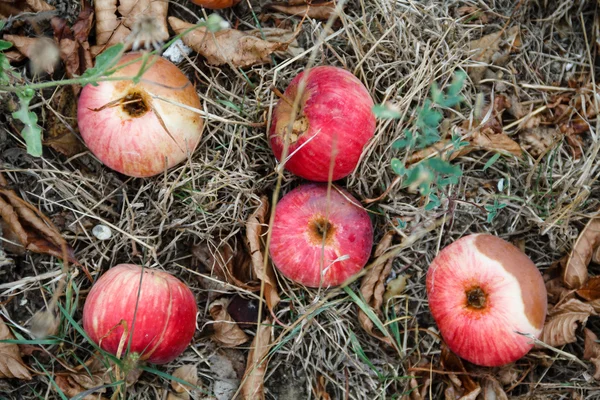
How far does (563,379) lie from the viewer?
234 cm

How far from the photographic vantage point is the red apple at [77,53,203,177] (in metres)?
2.12

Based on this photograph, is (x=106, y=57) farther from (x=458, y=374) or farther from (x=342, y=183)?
(x=458, y=374)

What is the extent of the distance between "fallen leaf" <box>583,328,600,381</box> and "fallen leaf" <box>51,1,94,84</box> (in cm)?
238

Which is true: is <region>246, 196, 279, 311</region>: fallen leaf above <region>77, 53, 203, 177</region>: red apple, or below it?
below

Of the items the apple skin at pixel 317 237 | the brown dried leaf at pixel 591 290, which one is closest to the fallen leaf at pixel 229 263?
the apple skin at pixel 317 237

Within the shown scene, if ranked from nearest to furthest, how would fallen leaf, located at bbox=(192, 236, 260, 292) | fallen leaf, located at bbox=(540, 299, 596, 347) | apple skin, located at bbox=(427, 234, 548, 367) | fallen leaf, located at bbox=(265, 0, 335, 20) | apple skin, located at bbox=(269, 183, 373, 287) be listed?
apple skin, located at bbox=(427, 234, 548, 367) → apple skin, located at bbox=(269, 183, 373, 287) → fallen leaf, located at bbox=(540, 299, 596, 347) → fallen leaf, located at bbox=(192, 236, 260, 292) → fallen leaf, located at bbox=(265, 0, 335, 20)

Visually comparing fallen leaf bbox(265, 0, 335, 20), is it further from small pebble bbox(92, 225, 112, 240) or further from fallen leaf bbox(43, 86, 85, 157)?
small pebble bbox(92, 225, 112, 240)

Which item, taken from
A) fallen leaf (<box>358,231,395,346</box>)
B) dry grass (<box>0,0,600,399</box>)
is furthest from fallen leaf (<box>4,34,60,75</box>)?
fallen leaf (<box>358,231,395,346</box>)

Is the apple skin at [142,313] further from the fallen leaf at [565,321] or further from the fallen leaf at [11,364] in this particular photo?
the fallen leaf at [565,321]

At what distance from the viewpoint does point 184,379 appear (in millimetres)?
2361

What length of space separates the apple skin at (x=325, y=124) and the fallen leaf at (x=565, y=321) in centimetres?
105

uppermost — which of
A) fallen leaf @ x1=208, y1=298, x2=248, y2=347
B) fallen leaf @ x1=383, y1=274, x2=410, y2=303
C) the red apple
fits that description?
the red apple

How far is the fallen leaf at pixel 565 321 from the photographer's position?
226 cm

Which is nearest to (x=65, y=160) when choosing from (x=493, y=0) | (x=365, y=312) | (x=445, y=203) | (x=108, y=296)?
(x=108, y=296)
